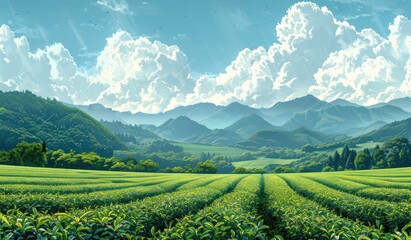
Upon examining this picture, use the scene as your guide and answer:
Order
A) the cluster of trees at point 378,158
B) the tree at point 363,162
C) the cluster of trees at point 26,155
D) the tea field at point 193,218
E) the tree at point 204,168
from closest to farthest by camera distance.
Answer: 1. the tea field at point 193,218
2. the cluster of trees at point 26,155
3. the cluster of trees at point 378,158
4. the tree at point 363,162
5. the tree at point 204,168

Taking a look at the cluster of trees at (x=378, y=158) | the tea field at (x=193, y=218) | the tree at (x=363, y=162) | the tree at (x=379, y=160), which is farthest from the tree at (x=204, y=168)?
the tea field at (x=193, y=218)

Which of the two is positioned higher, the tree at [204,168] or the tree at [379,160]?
the tree at [379,160]

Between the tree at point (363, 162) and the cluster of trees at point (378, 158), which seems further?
the tree at point (363, 162)

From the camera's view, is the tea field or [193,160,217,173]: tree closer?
the tea field

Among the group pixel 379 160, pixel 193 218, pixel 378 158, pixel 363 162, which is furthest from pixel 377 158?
pixel 193 218

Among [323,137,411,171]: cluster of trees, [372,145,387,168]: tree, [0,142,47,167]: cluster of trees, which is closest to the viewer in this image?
[0,142,47,167]: cluster of trees

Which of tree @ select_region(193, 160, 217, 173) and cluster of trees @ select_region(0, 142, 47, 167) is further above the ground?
cluster of trees @ select_region(0, 142, 47, 167)

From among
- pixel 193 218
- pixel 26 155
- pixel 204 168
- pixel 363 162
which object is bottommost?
pixel 204 168

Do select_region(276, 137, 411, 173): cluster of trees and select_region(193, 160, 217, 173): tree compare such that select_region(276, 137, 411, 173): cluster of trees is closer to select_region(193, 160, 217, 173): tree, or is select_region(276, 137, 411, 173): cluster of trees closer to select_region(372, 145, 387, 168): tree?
select_region(372, 145, 387, 168): tree

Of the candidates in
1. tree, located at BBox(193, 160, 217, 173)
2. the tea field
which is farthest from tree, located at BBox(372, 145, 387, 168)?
the tea field

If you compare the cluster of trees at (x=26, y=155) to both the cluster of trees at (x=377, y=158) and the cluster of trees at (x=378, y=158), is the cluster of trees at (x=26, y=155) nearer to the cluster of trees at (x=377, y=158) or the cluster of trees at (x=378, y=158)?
the cluster of trees at (x=377, y=158)

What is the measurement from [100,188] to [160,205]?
2310 cm

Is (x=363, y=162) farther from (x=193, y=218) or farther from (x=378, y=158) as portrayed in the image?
(x=193, y=218)

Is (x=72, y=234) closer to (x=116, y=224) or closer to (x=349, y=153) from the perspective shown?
(x=116, y=224)
